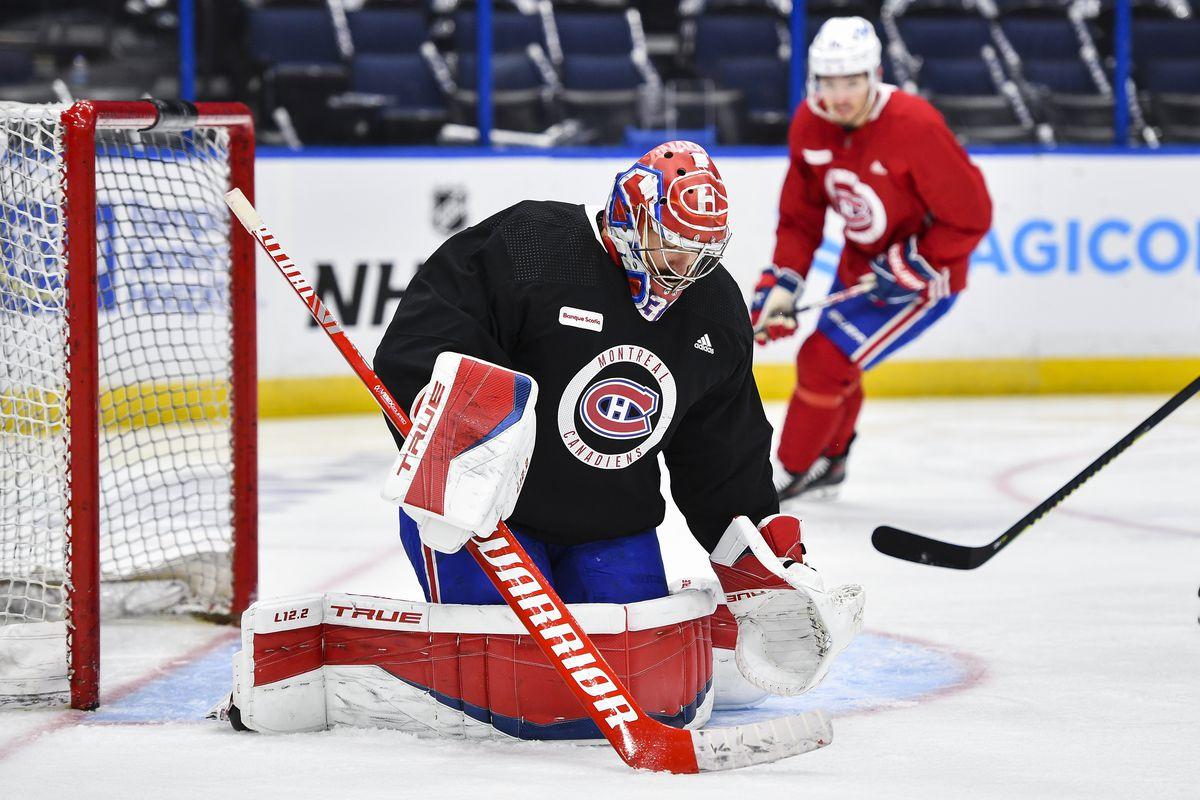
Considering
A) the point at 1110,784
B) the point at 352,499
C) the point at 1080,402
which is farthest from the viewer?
the point at 1080,402

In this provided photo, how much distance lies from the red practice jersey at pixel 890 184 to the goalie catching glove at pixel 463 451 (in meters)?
2.35

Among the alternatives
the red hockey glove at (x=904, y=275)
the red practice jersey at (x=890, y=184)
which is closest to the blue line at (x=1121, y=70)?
the red practice jersey at (x=890, y=184)

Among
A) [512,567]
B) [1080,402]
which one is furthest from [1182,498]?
[512,567]

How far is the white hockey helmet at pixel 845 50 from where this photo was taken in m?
3.87

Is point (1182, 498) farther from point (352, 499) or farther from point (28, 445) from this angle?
point (28, 445)

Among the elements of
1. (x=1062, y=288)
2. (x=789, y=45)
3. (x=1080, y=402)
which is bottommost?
(x=1080, y=402)

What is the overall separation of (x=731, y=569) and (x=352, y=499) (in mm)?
2022

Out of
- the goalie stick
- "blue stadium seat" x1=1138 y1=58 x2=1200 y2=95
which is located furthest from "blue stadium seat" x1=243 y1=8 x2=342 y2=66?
the goalie stick

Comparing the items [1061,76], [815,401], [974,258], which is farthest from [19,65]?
[1061,76]

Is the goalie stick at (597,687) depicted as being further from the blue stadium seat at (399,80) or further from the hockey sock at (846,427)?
the blue stadium seat at (399,80)

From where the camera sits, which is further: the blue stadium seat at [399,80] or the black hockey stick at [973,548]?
the blue stadium seat at [399,80]

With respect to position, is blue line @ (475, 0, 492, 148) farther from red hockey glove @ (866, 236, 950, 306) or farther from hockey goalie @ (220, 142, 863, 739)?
hockey goalie @ (220, 142, 863, 739)

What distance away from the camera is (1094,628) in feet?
8.89

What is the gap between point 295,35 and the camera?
6.00 metres
